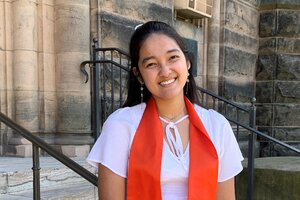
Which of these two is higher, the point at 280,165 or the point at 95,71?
the point at 95,71

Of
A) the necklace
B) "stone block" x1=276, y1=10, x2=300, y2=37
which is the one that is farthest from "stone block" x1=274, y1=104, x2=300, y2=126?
the necklace

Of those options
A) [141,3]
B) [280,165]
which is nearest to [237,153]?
[280,165]

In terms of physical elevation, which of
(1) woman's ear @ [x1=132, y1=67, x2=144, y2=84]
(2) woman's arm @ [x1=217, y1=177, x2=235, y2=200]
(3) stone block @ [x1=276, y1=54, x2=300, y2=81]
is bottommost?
(2) woman's arm @ [x1=217, y1=177, x2=235, y2=200]

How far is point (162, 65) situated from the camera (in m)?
1.36

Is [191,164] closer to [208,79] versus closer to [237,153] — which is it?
[237,153]

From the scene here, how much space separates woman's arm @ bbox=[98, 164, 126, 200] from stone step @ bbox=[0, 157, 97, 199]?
63.7 inches

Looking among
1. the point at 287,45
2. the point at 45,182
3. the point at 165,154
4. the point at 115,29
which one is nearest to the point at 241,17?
the point at 287,45

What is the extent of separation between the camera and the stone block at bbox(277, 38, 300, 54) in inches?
322

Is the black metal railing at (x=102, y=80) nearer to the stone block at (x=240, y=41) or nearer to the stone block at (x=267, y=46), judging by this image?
the stone block at (x=240, y=41)

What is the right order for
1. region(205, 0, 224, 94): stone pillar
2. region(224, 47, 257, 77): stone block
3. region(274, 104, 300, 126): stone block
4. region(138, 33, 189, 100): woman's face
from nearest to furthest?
region(138, 33, 189, 100): woman's face, region(205, 0, 224, 94): stone pillar, region(224, 47, 257, 77): stone block, region(274, 104, 300, 126): stone block

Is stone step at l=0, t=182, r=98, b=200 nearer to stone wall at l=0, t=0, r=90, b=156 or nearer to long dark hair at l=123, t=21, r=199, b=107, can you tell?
stone wall at l=0, t=0, r=90, b=156

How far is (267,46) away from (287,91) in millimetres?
1135

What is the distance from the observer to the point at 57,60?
4145mm

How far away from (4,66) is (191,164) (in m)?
3.17
